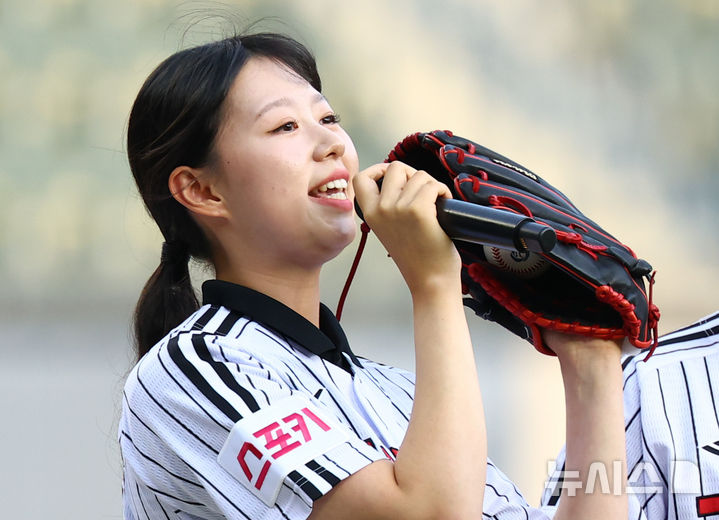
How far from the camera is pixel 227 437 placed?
0.98 meters

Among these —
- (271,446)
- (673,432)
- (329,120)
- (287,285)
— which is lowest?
(271,446)

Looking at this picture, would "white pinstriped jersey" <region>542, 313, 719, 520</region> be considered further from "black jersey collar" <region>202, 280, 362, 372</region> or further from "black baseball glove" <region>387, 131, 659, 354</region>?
"black jersey collar" <region>202, 280, 362, 372</region>

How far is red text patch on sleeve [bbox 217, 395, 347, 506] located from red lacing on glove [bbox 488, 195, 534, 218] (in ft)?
0.99

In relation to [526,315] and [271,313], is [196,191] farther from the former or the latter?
[526,315]

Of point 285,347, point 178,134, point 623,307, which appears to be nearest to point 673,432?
point 623,307

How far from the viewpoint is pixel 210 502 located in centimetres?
104

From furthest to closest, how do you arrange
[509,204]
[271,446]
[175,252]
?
[175,252] < [509,204] < [271,446]

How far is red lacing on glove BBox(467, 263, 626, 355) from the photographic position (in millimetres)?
1188

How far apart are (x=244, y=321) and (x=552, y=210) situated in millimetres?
380

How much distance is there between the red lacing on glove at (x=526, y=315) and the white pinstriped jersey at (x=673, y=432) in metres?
0.14

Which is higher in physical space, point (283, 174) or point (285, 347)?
point (283, 174)

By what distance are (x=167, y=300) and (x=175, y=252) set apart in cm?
7

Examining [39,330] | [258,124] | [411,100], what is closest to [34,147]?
[39,330]

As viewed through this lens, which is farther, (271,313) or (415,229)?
(271,313)
